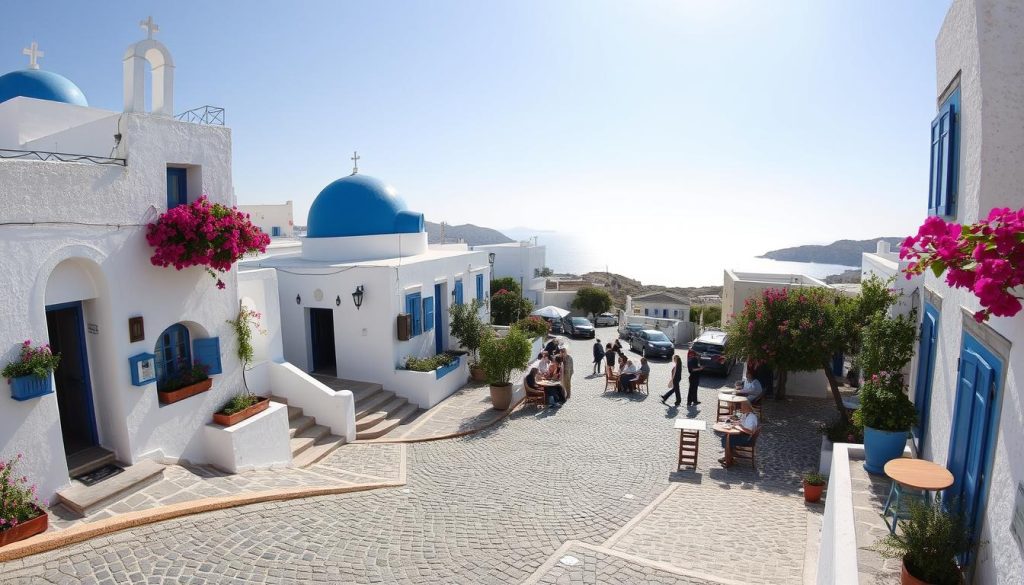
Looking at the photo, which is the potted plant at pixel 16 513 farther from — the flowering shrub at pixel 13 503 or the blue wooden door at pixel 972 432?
the blue wooden door at pixel 972 432

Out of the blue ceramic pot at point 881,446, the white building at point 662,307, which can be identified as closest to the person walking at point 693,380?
the blue ceramic pot at point 881,446

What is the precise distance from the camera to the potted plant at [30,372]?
6641mm

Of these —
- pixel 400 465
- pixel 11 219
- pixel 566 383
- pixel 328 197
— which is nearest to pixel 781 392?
pixel 566 383

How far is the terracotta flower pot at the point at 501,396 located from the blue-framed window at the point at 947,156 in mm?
9796

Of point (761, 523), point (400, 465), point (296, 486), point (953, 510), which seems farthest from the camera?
point (400, 465)

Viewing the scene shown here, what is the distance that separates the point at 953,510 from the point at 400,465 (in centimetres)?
837

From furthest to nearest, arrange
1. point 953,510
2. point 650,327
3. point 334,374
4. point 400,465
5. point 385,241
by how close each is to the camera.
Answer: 1. point 650,327
2. point 385,241
3. point 334,374
4. point 400,465
5. point 953,510

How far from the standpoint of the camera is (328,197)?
60.8 ft

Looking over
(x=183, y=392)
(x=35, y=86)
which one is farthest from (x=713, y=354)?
(x=35, y=86)

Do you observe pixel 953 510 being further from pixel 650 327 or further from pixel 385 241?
pixel 650 327

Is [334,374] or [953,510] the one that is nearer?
[953,510]

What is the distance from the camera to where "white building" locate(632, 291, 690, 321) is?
120 feet

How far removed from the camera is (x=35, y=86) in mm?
12258

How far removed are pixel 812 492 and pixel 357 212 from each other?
14.3 metres
